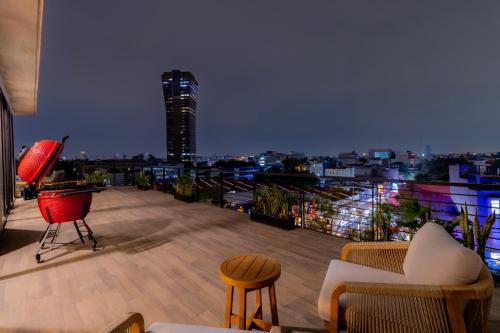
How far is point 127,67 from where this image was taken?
2778 cm

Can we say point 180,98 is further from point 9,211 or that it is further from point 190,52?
point 9,211

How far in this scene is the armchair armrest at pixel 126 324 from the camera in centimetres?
97

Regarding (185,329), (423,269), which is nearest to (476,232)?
(423,269)

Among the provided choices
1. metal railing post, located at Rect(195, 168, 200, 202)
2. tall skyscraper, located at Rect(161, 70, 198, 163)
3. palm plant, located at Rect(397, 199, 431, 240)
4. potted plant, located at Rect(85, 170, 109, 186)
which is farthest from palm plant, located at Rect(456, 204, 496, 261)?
tall skyscraper, located at Rect(161, 70, 198, 163)

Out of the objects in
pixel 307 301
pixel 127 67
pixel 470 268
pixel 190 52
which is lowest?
pixel 307 301

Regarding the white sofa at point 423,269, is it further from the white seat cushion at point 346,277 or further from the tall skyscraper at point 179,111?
the tall skyscraper at point 179,111

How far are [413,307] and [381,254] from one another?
0.64 m

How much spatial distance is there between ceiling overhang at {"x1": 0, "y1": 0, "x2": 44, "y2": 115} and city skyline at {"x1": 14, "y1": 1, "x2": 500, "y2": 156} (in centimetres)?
24

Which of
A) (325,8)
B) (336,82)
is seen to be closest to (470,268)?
(325,8)

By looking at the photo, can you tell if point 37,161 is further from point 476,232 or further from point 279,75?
point 279,75

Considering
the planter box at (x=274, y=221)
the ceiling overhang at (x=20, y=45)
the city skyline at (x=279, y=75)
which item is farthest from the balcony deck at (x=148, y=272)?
the city skyline at (x=279, y=75)

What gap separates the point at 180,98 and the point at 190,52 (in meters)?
5.60

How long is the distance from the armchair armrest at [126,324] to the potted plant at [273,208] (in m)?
3.15

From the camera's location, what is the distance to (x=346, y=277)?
155cm
